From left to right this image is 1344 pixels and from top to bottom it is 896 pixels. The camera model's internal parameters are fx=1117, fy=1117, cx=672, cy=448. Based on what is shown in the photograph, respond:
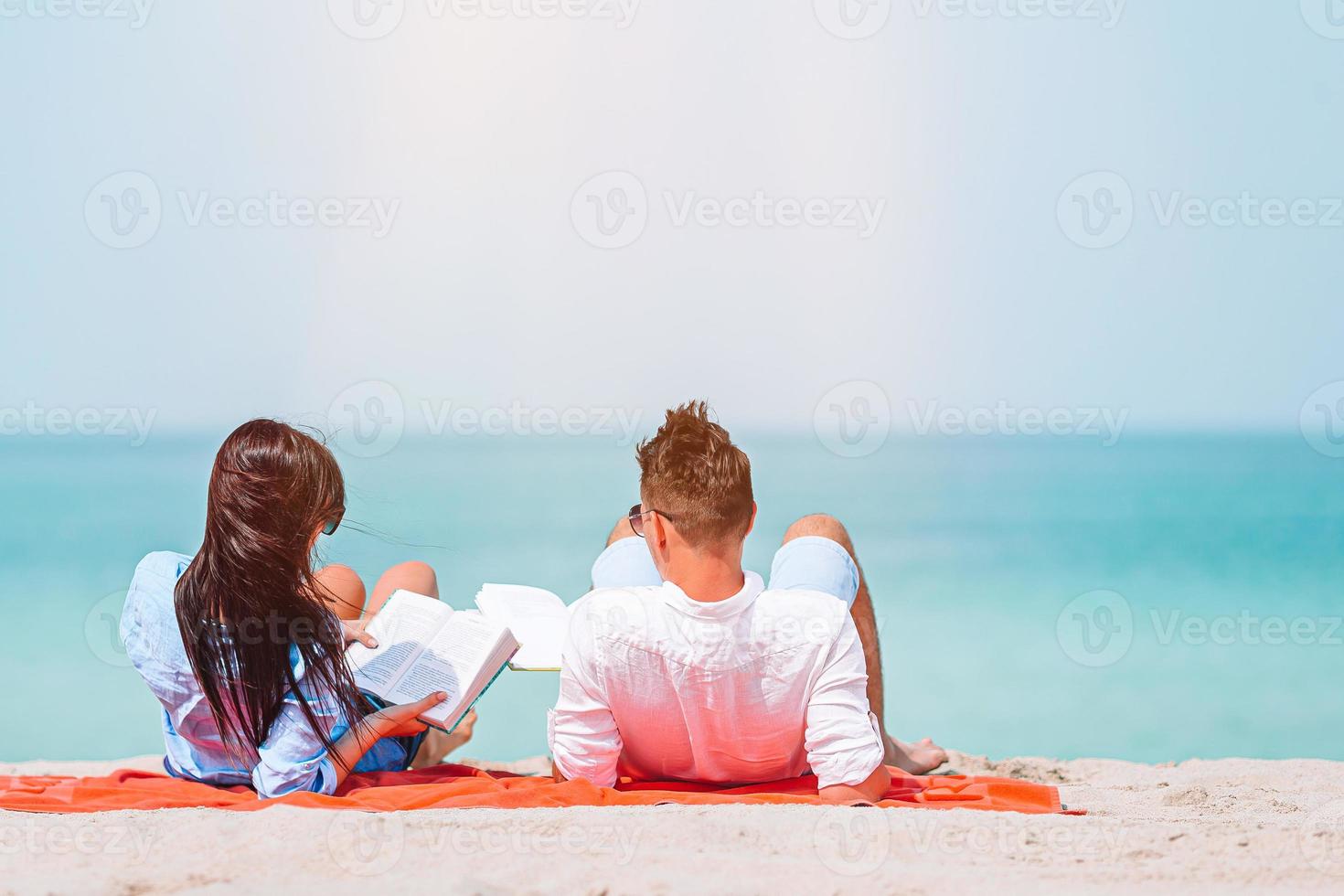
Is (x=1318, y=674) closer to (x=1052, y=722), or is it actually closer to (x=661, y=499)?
(x=1052, y=722)

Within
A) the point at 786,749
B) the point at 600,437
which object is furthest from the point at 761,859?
the point at 600,437

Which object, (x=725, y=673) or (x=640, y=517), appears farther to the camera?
(x=640, y=517)

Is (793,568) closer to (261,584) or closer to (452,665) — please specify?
(452,665)

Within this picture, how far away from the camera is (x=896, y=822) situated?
2.67 meters

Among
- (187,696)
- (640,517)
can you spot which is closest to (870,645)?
(640,517)

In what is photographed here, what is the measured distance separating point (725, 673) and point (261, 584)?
1240mm

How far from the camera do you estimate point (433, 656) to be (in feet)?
10.5

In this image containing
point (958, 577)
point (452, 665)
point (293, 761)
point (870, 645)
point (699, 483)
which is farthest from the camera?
point (958, 577)

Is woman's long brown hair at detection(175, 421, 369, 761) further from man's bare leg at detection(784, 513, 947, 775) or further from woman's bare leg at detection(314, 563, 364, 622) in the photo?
man's bare leg at detection(784, 513, 947, 775)

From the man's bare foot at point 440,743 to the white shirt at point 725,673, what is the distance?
47.3 inches

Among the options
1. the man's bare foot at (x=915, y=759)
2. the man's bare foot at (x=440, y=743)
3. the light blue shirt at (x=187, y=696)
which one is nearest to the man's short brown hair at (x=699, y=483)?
the light blue shirt at (x=187, y=696)

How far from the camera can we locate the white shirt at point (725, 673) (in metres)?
2.94

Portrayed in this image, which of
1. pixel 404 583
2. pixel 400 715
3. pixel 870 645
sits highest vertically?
pixel 404 583

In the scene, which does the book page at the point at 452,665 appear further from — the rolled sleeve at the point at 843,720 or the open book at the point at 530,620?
the rolled sleeve at the point at 843,720
